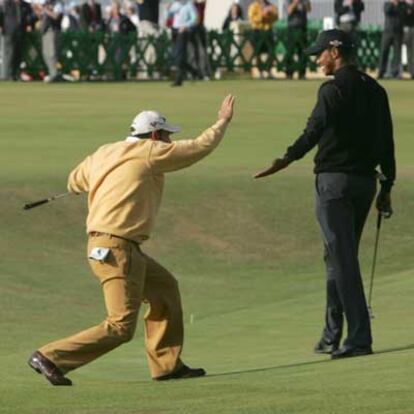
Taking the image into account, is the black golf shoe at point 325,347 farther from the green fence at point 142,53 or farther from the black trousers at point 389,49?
the black trousers at point 389,49

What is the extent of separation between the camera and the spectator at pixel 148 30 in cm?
4481

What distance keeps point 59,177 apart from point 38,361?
10275mm

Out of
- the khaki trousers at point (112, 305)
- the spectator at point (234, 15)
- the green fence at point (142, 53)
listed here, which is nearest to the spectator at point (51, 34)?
the green fence at point (142, 53)

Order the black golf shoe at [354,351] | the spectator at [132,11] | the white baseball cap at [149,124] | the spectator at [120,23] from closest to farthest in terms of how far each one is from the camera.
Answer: the white baseball cap at [149,124], the black golf shoe at [354,351], the spectator at [120,23], the spectator at [132,11]

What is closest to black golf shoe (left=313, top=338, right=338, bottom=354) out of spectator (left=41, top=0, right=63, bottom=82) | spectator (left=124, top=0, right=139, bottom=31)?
spectator (left=41, top=0, right=63, bottom=82)

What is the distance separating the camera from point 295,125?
3028 cm

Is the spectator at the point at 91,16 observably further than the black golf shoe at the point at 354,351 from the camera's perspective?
Yes

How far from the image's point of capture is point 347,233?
1252 cm

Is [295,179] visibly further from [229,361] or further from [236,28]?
[236,28]

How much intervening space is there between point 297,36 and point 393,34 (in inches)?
94.7

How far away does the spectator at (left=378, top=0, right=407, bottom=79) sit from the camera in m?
44.8

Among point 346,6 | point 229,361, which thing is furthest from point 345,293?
point 346,6

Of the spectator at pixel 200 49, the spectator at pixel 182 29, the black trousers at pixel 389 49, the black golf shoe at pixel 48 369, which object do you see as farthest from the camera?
the black trousers at pixel 389 49

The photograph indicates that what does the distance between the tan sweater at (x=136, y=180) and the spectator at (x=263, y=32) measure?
3408 centimetres
